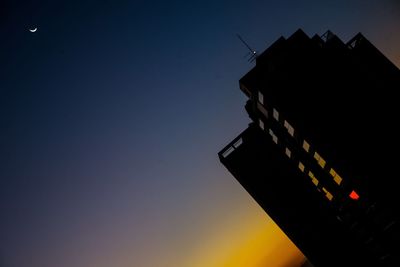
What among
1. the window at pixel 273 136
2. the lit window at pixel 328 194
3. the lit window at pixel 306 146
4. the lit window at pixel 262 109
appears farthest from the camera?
the window at pixel 273 136

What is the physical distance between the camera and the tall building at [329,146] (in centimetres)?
2941

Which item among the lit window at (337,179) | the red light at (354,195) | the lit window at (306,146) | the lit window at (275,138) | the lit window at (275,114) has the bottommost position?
the red light at (354,195)

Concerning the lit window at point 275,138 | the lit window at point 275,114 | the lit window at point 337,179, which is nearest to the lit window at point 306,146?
the lit window at point 337,179

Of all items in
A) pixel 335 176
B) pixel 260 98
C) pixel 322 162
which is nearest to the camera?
pixel 335 176

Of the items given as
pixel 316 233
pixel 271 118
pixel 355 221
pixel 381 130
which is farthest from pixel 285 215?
pixel 381 130

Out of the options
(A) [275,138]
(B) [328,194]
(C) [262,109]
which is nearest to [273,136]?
(A) [275,138]

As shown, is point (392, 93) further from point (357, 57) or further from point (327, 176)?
point (327, 176)

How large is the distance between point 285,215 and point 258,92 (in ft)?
60.3

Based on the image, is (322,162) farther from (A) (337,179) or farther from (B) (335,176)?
(A) (337,179)

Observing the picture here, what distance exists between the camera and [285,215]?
41.8 meters

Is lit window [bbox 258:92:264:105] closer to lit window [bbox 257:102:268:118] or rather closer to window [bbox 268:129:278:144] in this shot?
lit window [bbox 257:102:268:118]

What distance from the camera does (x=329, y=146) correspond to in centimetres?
3062

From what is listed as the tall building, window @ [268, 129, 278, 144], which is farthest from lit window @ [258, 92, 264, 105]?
window @ [268, 129, 278, 144]

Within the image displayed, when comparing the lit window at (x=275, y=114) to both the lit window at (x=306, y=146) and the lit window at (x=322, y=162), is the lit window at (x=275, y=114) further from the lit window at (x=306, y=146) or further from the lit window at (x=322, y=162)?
the lit window at (x=322, y=162)
